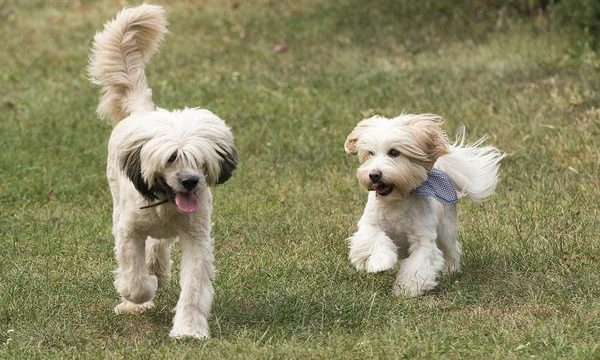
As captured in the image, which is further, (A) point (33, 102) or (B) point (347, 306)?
(A) point (33, 102)

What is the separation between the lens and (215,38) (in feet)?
58.4

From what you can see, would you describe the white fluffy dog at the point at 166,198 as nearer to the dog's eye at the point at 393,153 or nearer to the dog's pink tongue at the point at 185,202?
the dog's pink tongue at the point at 185,202

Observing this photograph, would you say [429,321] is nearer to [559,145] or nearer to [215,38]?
[559,145]

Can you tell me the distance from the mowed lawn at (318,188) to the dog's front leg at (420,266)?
0.11 m

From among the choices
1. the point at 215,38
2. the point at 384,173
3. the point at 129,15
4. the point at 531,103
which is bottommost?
the point at 215,38

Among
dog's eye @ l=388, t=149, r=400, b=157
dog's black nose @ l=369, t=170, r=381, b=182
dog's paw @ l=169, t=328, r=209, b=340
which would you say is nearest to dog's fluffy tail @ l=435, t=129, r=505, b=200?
dog's eye @ l=388, t=149, r=400, b=157

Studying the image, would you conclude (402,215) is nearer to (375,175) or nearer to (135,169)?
(375,175)

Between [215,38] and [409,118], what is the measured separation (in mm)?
10697

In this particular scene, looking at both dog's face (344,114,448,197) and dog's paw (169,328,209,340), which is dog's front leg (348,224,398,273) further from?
dog's paw (169,328,209,340)

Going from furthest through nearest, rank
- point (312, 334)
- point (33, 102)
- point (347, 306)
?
point (33, 102)
point (347, 306)
point (312, 334)

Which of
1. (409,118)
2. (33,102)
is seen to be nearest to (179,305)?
(409,118)

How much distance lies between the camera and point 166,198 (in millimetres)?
6398

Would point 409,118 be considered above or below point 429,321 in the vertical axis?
above

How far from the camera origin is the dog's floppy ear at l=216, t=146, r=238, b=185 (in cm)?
626
